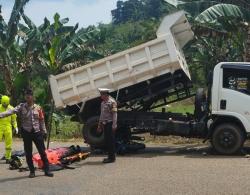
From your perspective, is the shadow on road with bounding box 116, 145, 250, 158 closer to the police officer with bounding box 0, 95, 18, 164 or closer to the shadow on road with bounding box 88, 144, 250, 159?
the shadow on road with bounding box 88, 144, 250, 159

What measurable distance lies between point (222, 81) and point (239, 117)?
36.9 inches

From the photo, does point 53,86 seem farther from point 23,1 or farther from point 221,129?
point 23,1

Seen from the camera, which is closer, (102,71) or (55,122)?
(102,71)

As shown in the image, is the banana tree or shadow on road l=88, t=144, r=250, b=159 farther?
the banana tree

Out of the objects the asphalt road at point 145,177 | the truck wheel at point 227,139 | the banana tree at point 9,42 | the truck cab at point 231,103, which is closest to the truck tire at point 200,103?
the truck cab at point 231,103

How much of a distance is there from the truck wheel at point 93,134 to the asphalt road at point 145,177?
31.1 inches

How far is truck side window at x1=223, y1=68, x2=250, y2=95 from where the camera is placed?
1245cm

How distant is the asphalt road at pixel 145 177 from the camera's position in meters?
8.90

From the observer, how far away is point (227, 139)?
12516 millimetres

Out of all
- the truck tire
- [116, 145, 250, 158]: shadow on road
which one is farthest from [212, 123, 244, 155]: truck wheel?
the truck tire

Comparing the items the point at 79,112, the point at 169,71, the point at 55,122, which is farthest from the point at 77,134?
the point at 169,71

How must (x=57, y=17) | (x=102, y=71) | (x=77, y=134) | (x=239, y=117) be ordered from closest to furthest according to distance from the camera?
1. (x=239, y=117)
2. (x=102, y=71)
3. (x=77, y=134)
4. (x=57, y=17)

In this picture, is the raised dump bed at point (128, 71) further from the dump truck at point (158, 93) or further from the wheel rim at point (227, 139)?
the wheel rim at point (227, 139)

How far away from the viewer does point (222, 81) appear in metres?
12.5
